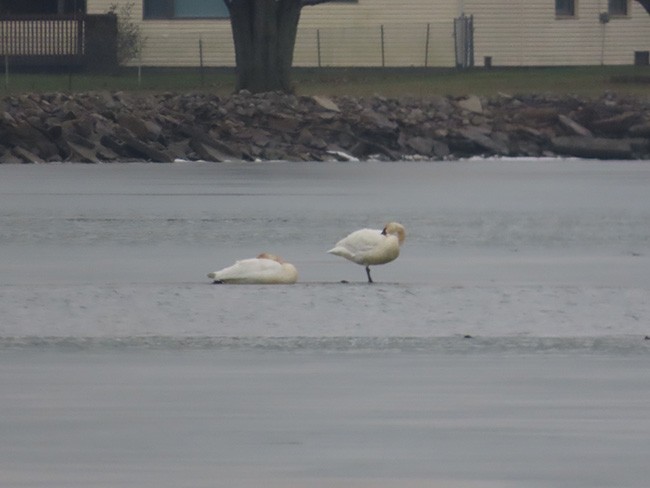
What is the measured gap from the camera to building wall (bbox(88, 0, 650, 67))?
182ft

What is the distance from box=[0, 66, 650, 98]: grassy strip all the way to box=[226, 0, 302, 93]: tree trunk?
190 centimetres

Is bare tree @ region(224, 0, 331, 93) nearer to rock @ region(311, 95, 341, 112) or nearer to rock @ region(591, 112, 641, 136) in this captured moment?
rock @ region(311, 95, 341, 112)

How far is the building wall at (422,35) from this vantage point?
5541cm

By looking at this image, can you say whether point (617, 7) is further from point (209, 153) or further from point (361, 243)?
→ point (361, 243)

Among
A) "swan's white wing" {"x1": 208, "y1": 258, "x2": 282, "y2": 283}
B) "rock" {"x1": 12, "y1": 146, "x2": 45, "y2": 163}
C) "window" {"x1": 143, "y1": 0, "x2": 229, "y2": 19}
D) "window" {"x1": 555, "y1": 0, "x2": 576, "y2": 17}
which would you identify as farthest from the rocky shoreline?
"swan's white wing" {"x1": 208, "y1": 258, "x2": 282, "y2": 283}

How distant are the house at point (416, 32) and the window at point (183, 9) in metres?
0.03

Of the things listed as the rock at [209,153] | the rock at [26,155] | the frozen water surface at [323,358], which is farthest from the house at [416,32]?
the frozen water surface at [323,358]

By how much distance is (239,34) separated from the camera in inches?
1757

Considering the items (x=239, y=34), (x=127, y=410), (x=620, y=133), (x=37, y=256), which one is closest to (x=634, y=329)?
(x=127, y=410)

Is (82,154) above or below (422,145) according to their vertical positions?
above

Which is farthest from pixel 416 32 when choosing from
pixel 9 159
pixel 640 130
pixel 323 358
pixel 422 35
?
pixel 323 358

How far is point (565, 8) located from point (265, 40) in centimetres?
1592

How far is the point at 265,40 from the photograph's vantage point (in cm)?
4428

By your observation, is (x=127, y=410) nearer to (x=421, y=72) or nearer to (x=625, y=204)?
(x=625, y=204)
